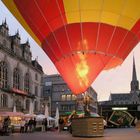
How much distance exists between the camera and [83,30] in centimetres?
1758

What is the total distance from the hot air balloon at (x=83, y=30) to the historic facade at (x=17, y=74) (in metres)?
38.3

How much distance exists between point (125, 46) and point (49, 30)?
379cm

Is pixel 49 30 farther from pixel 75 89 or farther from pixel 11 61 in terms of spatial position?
pixel 11 61

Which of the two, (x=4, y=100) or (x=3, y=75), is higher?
(x=3, y=75)

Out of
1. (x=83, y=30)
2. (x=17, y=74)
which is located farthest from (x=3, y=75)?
(x=83, y=30)

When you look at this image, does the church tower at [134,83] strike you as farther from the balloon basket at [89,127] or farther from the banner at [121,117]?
the balloon basket at [89,127]

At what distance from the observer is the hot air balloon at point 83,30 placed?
1677 cm

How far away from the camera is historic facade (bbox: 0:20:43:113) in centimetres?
5709

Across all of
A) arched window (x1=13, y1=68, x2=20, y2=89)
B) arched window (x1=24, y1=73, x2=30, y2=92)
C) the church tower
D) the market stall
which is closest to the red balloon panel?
the market stall

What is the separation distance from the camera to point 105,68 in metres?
19.0

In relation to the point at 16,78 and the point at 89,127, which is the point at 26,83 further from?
the point at 89,127

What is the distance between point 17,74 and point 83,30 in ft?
153

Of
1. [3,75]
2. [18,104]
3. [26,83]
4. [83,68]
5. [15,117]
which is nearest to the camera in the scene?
[83,68]

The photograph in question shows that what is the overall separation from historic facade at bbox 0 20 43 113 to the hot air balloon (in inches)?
1508
